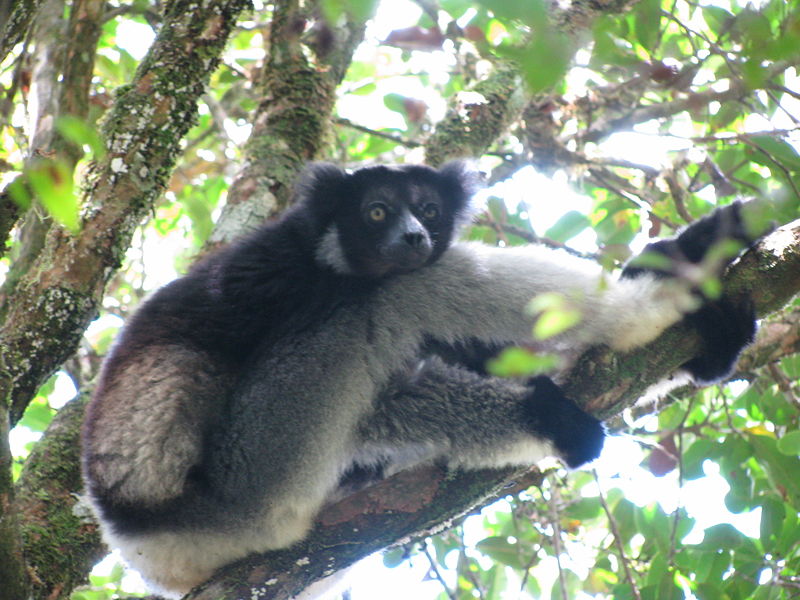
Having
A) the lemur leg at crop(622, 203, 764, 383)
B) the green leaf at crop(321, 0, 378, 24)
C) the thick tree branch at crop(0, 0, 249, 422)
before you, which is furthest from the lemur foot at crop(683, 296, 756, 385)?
the thick tree branch at crop(0, 0, 249, 422)

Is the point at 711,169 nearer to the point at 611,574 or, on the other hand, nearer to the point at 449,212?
the point at 449,212

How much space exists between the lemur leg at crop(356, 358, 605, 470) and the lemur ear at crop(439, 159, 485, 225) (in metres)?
1.33

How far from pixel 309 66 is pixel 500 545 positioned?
12.2ft

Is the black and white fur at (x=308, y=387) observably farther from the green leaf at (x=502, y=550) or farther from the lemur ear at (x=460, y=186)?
the green leaf at (x=502, y=550)

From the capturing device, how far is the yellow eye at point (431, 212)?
4551mm

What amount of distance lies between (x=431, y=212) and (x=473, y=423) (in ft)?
4.82

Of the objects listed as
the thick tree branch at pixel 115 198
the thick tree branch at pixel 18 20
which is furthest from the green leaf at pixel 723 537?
the thick tree branch at pixel 18 20

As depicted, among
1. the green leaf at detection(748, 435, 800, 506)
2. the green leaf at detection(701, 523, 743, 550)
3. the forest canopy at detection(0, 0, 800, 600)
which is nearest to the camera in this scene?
the forest canopy at detection(0, 0, 800, 600)

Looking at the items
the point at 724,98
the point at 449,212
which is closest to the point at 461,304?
the point at 449,212

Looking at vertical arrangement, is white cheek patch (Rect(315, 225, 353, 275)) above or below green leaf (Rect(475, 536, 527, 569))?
above

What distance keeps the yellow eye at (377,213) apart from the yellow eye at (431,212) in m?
0.26

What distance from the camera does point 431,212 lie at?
180 inches

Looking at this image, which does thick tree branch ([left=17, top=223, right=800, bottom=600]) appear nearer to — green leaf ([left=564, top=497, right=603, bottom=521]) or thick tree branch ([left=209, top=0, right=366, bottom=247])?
green leaf ([left=564, top=497, right=603, bottom=521])

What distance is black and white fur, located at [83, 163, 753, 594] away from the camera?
3.47 m
